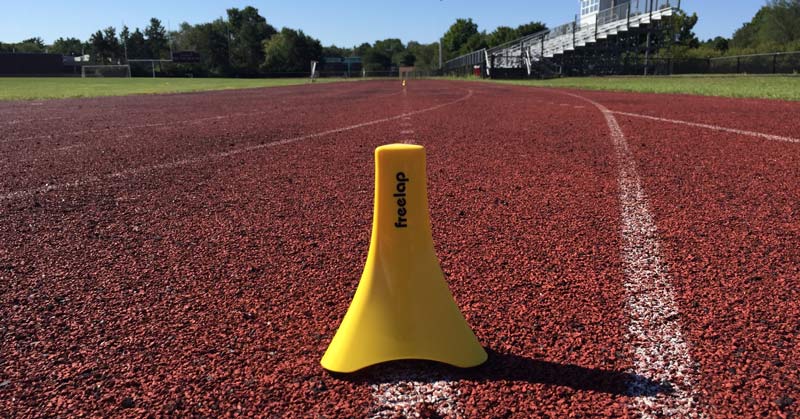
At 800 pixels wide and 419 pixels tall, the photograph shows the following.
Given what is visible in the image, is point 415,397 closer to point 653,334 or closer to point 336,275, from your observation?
point 653,334

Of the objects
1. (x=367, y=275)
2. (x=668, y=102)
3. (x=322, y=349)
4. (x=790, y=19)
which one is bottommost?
(x=322, y=349)

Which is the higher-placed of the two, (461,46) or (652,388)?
(461,46)

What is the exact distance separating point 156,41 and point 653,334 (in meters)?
144

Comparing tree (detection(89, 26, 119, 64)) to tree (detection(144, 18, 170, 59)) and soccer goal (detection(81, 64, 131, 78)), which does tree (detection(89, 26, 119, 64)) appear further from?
soccer goal (detection(81, 64, 131, 78))

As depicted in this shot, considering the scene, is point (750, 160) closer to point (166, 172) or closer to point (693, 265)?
point (693, 265)

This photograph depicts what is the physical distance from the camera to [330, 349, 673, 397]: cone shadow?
1.90 meters

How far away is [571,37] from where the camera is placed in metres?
44.1

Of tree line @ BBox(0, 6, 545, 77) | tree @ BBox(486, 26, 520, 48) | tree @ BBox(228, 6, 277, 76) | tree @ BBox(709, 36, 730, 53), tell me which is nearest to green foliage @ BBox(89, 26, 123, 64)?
tree line @ BBox(0, 6, 545, 77)

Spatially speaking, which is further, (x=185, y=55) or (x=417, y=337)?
(x=185, y=55)

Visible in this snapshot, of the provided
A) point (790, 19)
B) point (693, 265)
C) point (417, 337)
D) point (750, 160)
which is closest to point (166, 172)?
point (417, 337)

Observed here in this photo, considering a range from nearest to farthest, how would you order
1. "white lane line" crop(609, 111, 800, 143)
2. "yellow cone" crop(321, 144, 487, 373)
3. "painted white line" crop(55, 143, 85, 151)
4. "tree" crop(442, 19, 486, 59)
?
"yellow cone" crop(321, 144, 487, 373)
"white lane line" crop(609, 111, 800, 143)
"painted white line" crop(55, 143, 85, 151)
"tree" crop(442, 19, 486, 59)

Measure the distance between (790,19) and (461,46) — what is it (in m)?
75.8

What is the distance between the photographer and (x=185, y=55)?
3878 inches

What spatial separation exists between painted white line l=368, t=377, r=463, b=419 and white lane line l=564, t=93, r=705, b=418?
2.04ft
